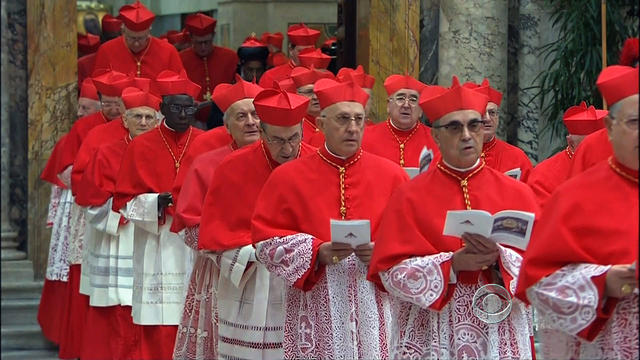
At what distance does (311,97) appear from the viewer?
1077 centimetres

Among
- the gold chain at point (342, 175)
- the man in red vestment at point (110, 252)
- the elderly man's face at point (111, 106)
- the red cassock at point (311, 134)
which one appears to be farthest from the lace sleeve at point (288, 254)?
the elderly man's face at point (111, 106)

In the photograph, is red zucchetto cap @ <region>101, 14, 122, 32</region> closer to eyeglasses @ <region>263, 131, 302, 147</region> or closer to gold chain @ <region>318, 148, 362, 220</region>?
eyeglasses @ <region>263, 131, 302, 147</region>

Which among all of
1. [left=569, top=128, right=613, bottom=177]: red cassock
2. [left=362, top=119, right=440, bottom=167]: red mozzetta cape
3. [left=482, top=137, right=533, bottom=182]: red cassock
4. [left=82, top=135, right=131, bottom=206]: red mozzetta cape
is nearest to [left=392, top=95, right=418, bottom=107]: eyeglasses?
[left=362, top=119, right=440, bottom=167]: red mozzetta cape

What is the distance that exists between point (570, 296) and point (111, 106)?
7.20m

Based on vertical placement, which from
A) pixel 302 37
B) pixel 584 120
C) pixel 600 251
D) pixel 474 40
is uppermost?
pixel 600 251

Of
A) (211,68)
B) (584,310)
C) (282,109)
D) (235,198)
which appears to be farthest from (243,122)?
(211,68)

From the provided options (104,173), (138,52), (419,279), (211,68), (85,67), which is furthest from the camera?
(211,68)

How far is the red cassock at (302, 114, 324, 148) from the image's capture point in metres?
10.4

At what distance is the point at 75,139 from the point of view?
12789mm

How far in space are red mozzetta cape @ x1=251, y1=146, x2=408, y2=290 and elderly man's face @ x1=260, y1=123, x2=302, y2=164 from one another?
528 mm

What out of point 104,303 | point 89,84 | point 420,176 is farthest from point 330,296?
point 89,84

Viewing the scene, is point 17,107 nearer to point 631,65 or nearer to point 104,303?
point 104,303

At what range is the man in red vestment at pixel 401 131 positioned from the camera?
10625 millimetres

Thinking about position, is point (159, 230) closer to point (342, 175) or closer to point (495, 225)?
point (342, 175)
